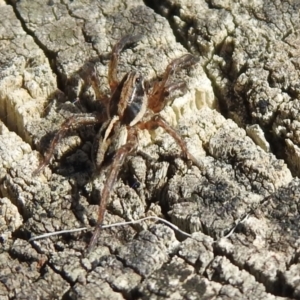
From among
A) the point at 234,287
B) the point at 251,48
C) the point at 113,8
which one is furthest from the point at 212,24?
the point at 234,287

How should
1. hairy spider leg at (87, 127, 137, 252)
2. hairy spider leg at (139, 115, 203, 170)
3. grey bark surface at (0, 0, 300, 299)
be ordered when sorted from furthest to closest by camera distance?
hairy spider leg at (139, 115, 203, 170) < hairy spider leg at (87, 127, 137, 252) < grey bark surface at (0, 0, 300, 299)

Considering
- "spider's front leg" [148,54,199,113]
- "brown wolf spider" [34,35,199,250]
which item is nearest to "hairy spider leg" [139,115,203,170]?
"brown wolf spider" [34,35,199,250]

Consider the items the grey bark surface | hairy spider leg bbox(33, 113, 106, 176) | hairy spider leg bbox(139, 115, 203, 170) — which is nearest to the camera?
the grey bark surface

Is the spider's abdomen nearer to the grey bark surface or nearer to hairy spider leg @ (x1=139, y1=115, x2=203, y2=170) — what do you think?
the grey bark surface

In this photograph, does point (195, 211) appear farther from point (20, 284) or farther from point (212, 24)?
point (212, 24)

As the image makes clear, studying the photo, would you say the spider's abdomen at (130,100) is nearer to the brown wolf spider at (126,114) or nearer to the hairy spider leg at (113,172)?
the brown wolf spider at (126,114)

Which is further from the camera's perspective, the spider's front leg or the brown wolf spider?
the spider's front leg

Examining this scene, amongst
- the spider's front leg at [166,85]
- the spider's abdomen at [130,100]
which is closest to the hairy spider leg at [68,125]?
the spider's abdomen at [130,100]
